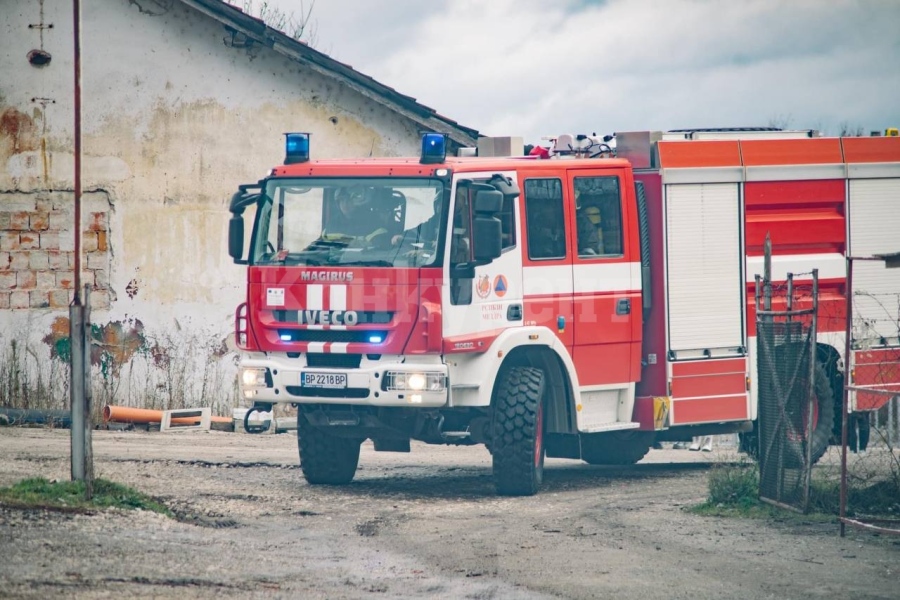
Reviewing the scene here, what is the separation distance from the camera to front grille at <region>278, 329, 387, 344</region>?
12023 mm

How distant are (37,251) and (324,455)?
809 centimetres

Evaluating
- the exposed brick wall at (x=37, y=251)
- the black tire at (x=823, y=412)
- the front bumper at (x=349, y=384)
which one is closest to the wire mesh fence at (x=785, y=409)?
the front bumper at (x=349, y=384)

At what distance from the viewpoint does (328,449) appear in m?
13.3

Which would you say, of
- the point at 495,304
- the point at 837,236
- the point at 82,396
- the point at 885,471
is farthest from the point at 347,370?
the point at 837,236

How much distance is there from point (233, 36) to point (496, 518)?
11074mm

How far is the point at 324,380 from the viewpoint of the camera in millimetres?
12109

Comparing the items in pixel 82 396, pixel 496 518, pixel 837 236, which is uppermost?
pixel 837 236

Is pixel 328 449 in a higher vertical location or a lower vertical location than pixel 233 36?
lower

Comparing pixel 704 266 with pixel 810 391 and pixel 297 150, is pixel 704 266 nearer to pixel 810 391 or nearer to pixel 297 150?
pixel 810 391

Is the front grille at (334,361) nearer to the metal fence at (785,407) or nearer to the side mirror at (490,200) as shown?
the side mirror at (490,200)

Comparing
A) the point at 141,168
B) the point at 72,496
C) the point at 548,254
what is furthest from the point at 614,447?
the point at 141,168

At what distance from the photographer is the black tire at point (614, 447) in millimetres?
Result: 14820

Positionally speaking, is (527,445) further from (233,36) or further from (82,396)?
(233,36)

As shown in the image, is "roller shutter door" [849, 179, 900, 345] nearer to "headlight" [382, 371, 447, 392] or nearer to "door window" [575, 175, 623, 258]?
"door window" [575, 175, 623, 258]
